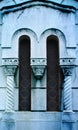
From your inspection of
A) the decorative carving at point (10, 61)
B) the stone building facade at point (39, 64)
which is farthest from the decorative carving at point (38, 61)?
the decorative carving at point (10, 61)

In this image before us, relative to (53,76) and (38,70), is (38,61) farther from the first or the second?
(53,76)

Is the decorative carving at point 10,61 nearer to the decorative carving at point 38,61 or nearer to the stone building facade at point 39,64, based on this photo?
the stone building facade at point 39,64

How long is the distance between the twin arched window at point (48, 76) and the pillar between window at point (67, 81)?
0.17 metres

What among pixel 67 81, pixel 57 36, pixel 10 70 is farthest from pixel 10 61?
pixel 67 81

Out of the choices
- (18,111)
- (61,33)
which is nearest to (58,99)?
(18,111)

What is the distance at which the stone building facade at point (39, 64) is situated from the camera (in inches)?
285

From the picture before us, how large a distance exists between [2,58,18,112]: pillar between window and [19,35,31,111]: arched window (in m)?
0.24

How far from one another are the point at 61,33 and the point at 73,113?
1.64 metres

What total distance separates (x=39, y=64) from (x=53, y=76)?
17.9 inches

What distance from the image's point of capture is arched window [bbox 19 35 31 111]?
7426mm

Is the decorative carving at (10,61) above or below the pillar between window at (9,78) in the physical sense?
above

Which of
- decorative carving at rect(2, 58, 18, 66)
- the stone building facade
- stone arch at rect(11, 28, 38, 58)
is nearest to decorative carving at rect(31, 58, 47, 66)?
the stone building facade

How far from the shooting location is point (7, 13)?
7.50 meters

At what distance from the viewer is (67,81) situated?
725 centimetres
